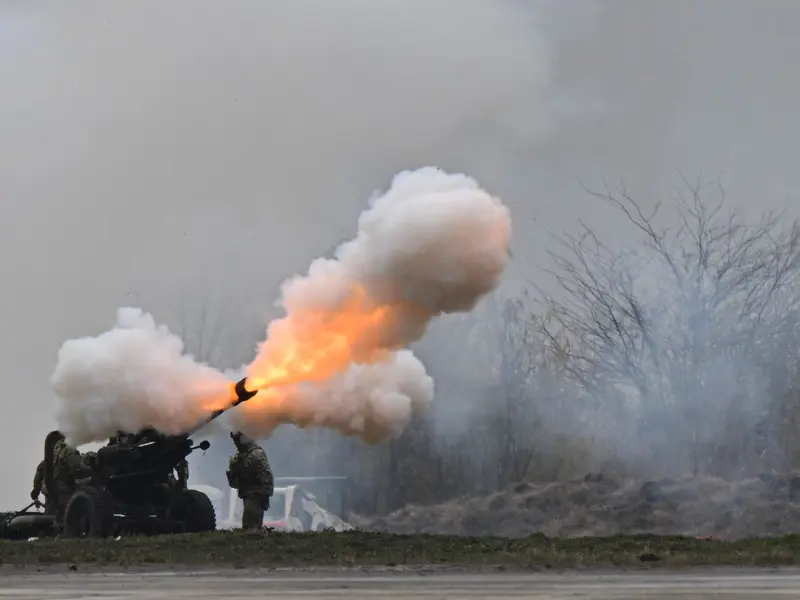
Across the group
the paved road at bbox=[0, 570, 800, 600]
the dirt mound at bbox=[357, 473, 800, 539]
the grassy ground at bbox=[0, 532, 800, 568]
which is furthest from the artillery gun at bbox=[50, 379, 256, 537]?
the paved road at bbox=[0, 570, 800, 600]

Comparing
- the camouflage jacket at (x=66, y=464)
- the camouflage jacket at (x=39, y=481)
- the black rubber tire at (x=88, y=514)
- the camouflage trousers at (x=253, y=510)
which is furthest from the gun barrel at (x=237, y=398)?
the camouflage jacket at (x=39, y=481)

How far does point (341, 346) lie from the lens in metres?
28.5

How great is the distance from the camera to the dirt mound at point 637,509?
99.6ft

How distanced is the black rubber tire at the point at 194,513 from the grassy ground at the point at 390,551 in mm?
4782

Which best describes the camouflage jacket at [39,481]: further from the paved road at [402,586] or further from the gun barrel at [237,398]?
the paved road at [402,586]

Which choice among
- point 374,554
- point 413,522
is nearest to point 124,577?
point 374,554

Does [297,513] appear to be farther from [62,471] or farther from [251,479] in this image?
[62,471]

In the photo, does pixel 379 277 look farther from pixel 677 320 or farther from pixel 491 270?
pixel 677 320

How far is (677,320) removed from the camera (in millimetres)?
36062

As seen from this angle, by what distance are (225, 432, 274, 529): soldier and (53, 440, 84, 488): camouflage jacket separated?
3659 mm

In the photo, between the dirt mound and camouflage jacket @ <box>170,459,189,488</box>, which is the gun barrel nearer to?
camouflage jacket @ <box>170,459,189,488</box>

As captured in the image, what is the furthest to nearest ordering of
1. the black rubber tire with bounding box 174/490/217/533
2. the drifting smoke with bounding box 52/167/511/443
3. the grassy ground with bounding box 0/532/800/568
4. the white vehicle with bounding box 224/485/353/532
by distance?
the white vehicle with bounding box 224/485/353/532 → the black rubber tire with bounding box 174/490/217/533 → the drifting smoke with bounding box 52/167/511/443 → the grassy ground with bounding box 0/532/800/568

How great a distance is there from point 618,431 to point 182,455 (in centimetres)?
1319

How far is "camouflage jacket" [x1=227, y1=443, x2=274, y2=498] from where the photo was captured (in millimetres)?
30109
